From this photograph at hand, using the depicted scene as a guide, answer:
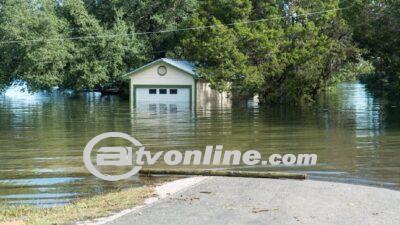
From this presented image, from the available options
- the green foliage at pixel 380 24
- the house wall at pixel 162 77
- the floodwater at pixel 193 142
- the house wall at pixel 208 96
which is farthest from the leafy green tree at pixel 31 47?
the green foliage at pixel 380 24

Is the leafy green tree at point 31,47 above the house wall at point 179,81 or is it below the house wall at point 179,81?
above

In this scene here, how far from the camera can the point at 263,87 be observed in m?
42.6

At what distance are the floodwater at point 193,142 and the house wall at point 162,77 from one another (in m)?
10.7

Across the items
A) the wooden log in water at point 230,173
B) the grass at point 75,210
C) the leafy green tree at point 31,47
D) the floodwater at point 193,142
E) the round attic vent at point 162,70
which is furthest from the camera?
the leafy green tree at point 31,47

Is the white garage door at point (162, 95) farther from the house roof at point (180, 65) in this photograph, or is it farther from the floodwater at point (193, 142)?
the floodwater at point (193, 142)

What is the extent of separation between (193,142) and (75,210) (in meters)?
11.4

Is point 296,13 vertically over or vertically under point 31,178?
over

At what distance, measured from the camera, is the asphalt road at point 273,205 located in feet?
25.2

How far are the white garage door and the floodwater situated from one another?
35.2ft

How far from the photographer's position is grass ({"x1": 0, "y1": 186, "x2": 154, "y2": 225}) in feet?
25.7

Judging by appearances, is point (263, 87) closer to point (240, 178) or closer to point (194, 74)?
point (194, 74)

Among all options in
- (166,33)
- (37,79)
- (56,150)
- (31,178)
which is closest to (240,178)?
(31,178)

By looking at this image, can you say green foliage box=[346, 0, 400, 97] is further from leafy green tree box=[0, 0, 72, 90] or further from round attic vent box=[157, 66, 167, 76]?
leafy green tree box=[0, 0, 72, 90]

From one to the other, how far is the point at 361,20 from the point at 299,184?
968 inches
